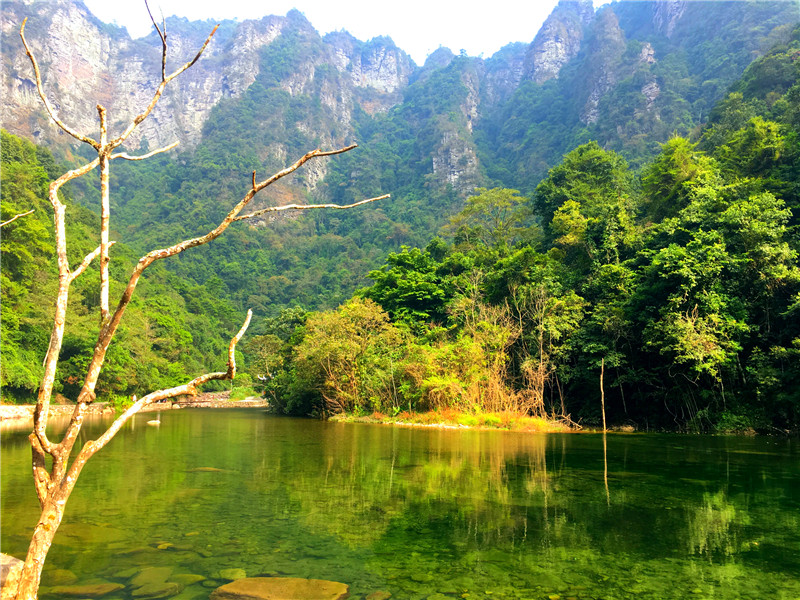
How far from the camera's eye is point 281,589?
173 inches

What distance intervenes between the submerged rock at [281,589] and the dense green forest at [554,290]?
16.7m

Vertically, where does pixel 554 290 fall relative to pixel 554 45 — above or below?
below

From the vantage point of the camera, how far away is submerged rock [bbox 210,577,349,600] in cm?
423

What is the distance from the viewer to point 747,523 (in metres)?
6.37

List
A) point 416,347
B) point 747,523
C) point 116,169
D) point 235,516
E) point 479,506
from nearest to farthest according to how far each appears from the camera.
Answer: point 747,523, point 235,516, point 479,506, point 416,347, point 116,169

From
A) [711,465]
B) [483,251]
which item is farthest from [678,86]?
[711,465]

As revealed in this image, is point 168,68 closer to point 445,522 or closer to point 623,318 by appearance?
point 623,318

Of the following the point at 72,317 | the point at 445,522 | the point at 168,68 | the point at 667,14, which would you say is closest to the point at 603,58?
the point at 667,14

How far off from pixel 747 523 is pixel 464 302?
20.2 m

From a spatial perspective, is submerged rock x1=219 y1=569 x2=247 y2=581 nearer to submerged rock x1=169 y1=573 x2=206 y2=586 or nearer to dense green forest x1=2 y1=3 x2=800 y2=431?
Result: submerged rock x1=169 y1=573 x2=206 y2=586

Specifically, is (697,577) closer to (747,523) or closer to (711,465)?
(747,523)

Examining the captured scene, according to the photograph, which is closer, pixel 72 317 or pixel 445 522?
pixel 445 522

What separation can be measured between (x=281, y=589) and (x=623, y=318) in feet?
63.8

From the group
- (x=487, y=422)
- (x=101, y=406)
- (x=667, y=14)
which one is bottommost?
(x=487, y=422)
